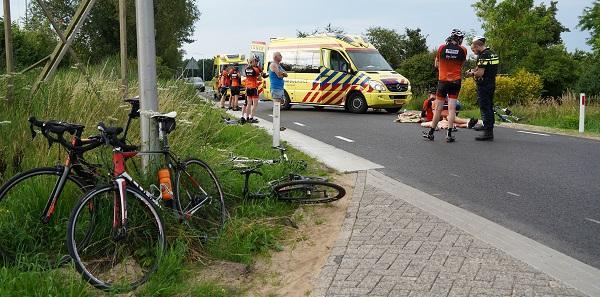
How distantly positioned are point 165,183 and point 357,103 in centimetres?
1586

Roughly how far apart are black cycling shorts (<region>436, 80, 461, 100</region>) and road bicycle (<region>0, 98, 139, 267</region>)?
327 inches

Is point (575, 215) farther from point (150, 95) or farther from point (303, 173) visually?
point (150, 95)

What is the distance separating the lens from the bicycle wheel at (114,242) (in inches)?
147

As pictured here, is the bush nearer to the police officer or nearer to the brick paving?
the police officer

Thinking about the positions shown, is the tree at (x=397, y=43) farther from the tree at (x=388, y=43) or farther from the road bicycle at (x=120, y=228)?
the road bicycle at (x=120, y=228)

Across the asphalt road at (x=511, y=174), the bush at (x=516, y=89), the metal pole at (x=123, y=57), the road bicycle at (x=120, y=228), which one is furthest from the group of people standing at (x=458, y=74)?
the bush at (x=516, y=89)

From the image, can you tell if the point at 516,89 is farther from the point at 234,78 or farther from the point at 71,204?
the point at 71,204

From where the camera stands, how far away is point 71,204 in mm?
4379

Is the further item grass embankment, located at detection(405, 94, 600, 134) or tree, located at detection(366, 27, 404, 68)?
tree, located at detection(366, 27, 404, 68)

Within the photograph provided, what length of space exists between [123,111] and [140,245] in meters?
2.75

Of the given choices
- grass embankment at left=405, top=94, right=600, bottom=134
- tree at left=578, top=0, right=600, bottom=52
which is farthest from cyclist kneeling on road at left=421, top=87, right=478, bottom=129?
tree at left=578, top=0, right=600, bottom=52

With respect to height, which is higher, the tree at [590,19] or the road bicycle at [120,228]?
the tree at [590,19]

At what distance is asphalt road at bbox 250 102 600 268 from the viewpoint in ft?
17.5

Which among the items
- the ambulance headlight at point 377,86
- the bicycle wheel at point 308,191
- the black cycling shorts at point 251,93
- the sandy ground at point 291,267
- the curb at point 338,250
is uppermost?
the ambulance headlight at point 377,86
